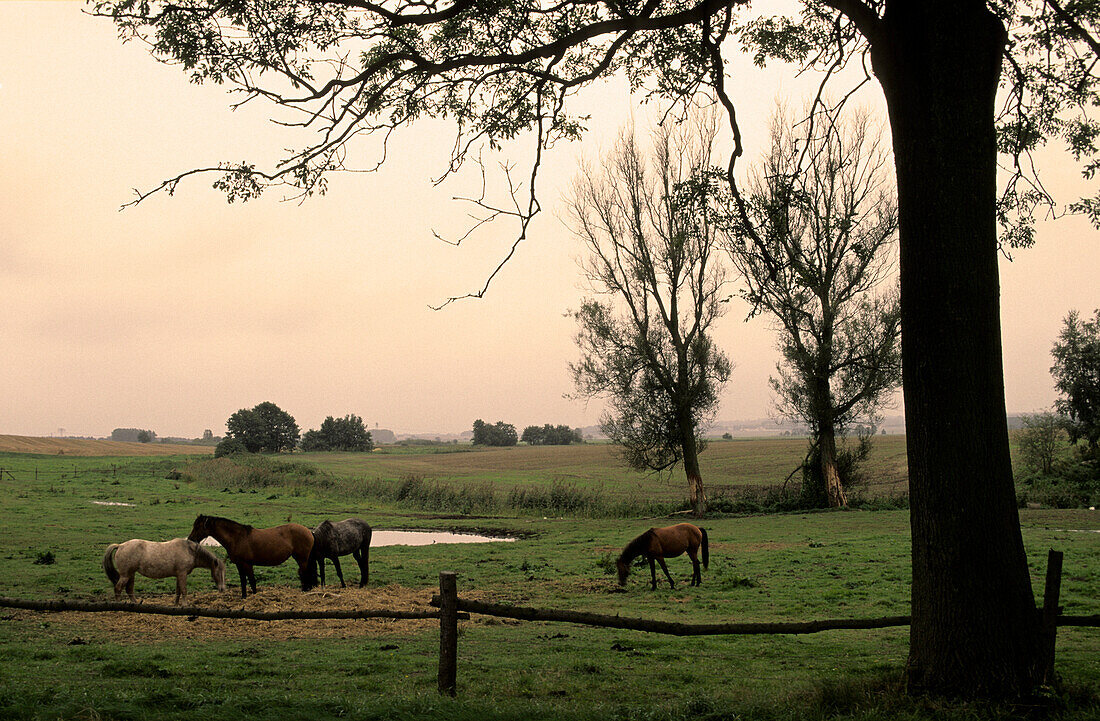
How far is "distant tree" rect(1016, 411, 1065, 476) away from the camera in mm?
43812

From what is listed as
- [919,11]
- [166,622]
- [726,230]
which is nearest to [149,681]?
[166,622]

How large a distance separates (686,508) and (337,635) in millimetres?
29174

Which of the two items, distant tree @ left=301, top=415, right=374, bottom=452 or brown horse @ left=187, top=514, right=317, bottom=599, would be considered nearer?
brown horse @ left=187, top=514, right=317, bottom=599

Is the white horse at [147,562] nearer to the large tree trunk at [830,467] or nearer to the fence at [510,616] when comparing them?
the fence at [510,616]

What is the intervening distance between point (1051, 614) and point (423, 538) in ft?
79.8

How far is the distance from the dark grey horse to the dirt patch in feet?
4.03

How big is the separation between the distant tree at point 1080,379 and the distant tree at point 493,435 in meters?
134

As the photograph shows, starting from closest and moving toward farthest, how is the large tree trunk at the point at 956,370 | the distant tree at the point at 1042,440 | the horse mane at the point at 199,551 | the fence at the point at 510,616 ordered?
the large tree trunk at the point at 956,370 < the fence at the point at 510,616 < the horse mane at the point at 199,551 < the distant tree at the point at 1042,440

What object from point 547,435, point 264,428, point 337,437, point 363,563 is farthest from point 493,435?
point 363,563

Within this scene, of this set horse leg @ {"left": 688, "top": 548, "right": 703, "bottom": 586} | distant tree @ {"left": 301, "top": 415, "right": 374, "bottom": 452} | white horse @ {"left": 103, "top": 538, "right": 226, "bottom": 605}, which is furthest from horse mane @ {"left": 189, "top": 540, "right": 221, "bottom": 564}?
distant tree @ {"left": 301, "top": 415, "right": 374, "bottom": 452}

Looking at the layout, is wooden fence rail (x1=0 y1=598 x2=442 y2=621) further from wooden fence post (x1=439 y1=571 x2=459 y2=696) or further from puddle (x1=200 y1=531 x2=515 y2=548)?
puddle (x1=200 y1=531 x2=515 y2=548)

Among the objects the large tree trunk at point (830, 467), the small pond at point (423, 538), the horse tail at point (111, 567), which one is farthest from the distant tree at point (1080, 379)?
the horse tail at point (111, 567)

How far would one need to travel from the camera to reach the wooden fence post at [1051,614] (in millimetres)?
7258

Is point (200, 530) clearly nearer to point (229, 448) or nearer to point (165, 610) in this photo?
point (165, 610)
